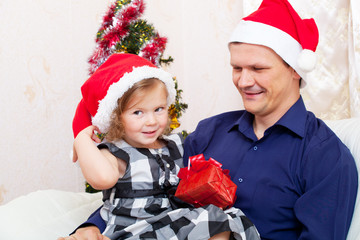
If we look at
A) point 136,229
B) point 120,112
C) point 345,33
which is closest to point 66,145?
point 120,112

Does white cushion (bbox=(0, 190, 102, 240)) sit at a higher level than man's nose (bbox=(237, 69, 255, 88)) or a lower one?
lower

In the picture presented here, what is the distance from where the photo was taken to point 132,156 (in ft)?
4.85

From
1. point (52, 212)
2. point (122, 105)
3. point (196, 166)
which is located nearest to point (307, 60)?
point (196, 166)

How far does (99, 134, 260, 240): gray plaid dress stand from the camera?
49.3 inches

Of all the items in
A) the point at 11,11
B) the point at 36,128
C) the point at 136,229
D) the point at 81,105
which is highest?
the point at 11,11

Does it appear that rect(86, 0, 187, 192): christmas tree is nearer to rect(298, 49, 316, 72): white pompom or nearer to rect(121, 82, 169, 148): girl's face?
rect(121, 82, 169, 148): girl's face

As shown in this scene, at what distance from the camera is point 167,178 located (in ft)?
4.89

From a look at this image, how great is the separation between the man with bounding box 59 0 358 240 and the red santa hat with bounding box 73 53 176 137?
35 centimetres

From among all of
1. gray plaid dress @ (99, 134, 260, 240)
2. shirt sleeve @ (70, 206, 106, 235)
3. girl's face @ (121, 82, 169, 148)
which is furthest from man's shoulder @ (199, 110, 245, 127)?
shirt sleeve @ (70, 206, 106, 235)

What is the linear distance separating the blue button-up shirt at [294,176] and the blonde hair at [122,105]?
425 mm

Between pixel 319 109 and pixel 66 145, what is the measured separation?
5.59ft

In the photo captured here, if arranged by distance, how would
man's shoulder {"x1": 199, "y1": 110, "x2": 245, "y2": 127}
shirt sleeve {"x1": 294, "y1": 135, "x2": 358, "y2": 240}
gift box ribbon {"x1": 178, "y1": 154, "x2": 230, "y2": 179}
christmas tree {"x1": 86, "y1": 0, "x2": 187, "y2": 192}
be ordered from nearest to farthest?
shirt sleeve {"x1": 294, "y1": 135, "x2": 358, "y2": 240} < gift box ribbon {"x1": 178, "y1": 154, "x2": 230, "y2": 179} < man's shoulder {"x1": 199, "y1": 110, "x2": 245, "y2": 127} < christmas tree {"x1": 86, "y1": 0, "x2": 187, "y2": 192}

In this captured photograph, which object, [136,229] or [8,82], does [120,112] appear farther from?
[8,82]

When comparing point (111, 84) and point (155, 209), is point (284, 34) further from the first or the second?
point (155, 209)
